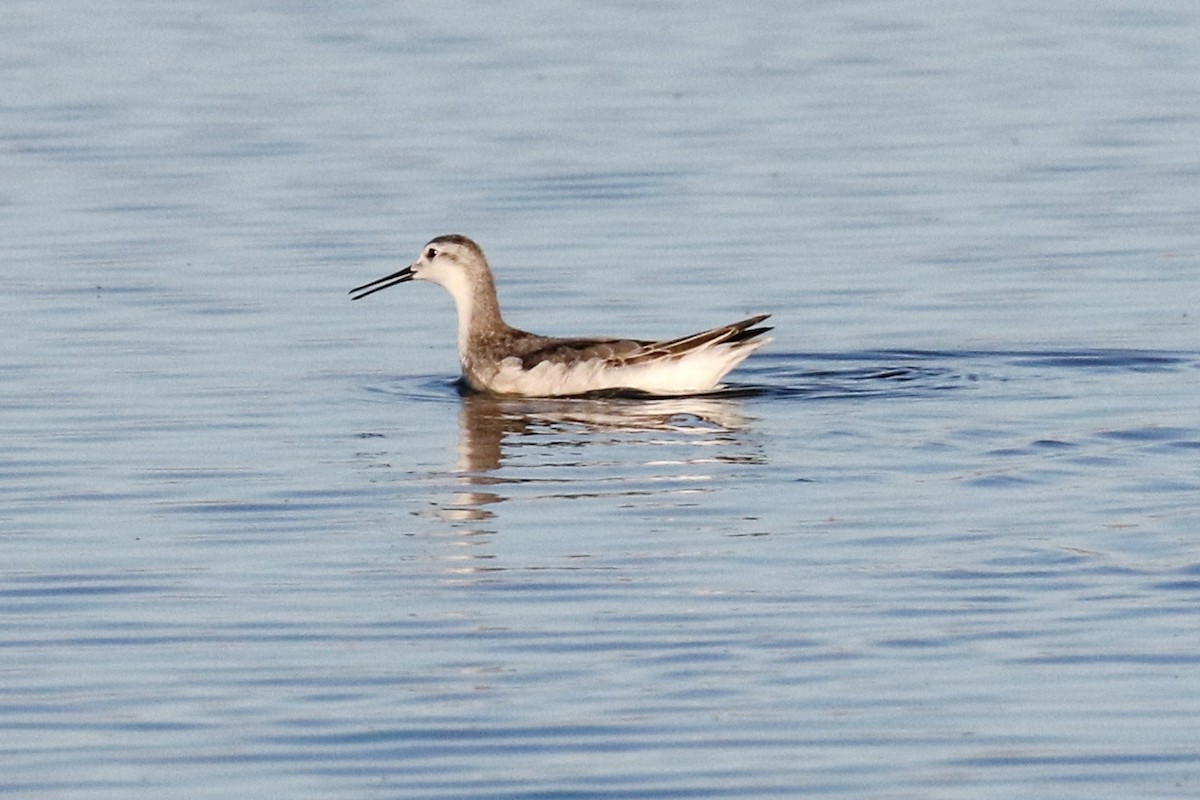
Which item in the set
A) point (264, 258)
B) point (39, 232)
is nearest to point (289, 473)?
point (264, 258)

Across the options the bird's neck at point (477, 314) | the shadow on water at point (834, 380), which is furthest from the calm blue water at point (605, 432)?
the bird's neck at point (477, 314)

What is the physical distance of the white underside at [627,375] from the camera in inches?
608

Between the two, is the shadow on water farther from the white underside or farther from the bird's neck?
the bird's neck

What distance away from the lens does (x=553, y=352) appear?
15.9 metres

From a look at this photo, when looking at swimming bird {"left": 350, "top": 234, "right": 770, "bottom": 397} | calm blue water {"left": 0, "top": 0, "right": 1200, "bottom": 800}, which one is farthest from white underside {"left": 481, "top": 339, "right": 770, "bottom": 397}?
calm blue water {"left": 0, "top": 0, "right": 1200, "bottom": 800}

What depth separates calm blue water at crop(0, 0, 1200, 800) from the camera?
854 cm

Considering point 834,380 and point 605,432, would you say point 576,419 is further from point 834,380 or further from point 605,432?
point 834,380

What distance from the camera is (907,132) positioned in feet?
81.0

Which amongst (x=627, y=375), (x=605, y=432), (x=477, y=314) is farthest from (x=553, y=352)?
(x=605, y=432)

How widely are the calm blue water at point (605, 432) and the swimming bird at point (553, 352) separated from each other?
207mm

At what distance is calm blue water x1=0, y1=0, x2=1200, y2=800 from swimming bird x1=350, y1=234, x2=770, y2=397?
0.21 meters

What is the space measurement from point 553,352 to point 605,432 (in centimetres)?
142

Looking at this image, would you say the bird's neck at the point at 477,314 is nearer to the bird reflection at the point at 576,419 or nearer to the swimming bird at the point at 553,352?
the swimming bird at the point at 553,352

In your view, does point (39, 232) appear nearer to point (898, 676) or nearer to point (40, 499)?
point (40, 499)
